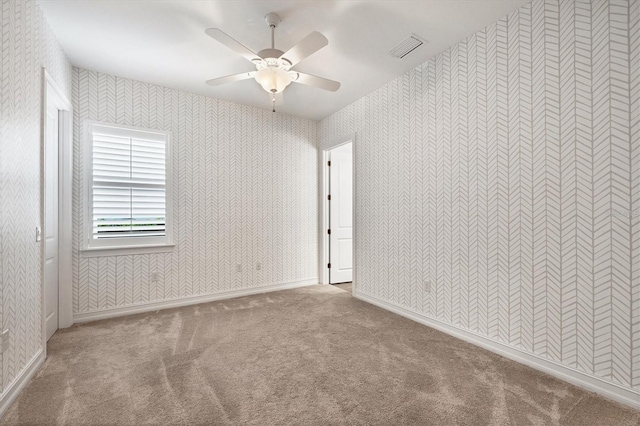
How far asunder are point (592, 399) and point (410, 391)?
110cm

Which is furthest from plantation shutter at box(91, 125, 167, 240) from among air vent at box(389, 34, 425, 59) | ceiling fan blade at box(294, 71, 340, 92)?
air vent at box(389, 34, 425, 59)

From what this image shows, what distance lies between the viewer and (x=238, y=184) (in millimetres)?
4180

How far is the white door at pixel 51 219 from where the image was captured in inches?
108

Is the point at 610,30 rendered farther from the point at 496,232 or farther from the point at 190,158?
the point at 190,158

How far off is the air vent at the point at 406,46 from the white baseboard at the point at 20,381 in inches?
148

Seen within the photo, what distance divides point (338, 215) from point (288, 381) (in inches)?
127

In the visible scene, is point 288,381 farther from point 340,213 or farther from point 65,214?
point 340,213

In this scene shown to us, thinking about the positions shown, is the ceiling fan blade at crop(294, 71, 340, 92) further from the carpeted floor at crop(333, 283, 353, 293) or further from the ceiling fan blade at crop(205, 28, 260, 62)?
the carpeted floor at crop(333, 283, 353, 293)

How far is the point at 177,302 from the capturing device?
12.3ft

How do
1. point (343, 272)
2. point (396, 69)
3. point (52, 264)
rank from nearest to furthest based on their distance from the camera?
point (52, 264), point (396, 69), point (343, 272)

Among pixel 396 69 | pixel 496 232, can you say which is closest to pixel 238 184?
pixel 396 69

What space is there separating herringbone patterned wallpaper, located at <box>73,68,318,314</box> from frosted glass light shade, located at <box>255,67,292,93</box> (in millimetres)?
1894

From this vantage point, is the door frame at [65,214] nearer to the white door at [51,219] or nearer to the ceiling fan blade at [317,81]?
the white door at [51,219]

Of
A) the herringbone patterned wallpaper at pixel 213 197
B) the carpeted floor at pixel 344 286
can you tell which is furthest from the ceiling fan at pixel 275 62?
the carpeted floor at pixel 344 286
